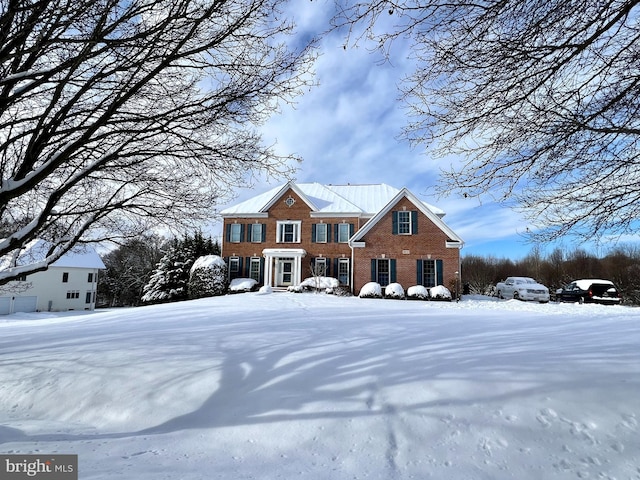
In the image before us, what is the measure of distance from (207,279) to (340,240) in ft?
32.4

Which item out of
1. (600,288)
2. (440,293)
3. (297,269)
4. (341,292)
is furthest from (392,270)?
(600,288)

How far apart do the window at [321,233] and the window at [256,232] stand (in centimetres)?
453

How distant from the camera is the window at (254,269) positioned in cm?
2597

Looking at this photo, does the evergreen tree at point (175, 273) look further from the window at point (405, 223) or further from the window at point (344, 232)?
the window at point (405, 223)

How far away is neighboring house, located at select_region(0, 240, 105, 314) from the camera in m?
29.2

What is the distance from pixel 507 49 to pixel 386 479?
423cm

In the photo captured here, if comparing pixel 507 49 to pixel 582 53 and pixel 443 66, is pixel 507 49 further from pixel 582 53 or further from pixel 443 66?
pixel 582 53

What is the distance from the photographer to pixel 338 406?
3.83m

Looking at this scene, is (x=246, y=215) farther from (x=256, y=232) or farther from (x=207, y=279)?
(x=207, y=279)

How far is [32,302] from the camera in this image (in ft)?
98.8

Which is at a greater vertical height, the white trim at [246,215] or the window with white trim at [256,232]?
the white trim at [246,215]

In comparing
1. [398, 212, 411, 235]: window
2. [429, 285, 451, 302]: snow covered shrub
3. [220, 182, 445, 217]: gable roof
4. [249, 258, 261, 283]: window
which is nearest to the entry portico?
[249, 258, 261, 283]: window

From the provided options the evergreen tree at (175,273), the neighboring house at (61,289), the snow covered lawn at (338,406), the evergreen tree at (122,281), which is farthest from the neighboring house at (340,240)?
the evergreen tree at (122,281)

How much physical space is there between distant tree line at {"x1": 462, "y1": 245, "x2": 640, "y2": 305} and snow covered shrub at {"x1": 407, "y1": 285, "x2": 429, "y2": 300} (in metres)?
7.42
